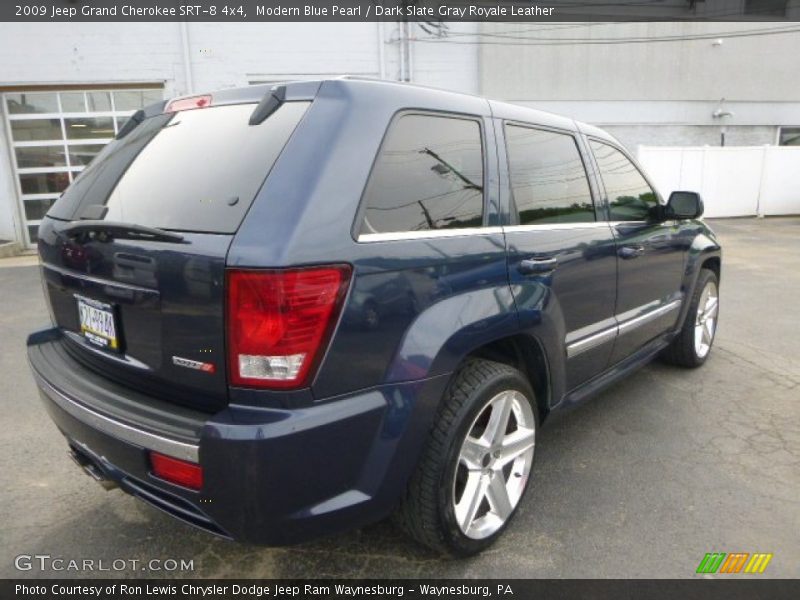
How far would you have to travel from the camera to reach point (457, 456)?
7.04 ft

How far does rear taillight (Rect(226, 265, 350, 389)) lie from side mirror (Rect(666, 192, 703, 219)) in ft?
9.18

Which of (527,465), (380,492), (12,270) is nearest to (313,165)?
(380,492)

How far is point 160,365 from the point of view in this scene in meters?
1.94

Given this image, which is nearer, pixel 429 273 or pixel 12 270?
pixel 429 273

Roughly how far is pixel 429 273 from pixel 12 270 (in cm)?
1044

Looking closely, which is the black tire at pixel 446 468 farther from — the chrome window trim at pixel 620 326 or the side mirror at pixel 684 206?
the side mirror at pixel 684 206

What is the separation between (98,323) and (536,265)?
5.79ft

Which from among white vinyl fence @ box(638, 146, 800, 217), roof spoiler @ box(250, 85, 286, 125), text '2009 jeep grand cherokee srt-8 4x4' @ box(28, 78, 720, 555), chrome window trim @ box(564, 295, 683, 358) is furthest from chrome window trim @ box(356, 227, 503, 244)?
white vinyl fence @ box(638, 146, 800, 217)

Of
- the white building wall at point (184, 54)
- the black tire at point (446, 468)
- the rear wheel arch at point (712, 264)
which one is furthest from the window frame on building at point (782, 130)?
the black tire at point (446, 468)

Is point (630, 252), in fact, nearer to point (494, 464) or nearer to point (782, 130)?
point (494, 464)

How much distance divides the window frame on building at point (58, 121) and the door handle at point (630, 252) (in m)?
11.9

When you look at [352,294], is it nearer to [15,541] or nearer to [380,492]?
[380,492]

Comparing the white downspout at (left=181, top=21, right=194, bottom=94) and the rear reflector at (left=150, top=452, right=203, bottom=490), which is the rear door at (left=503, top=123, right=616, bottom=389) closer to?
the rear reflector at (left=150, top=452, right=203, bottom=490)

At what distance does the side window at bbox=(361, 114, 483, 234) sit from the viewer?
1.97 metres
